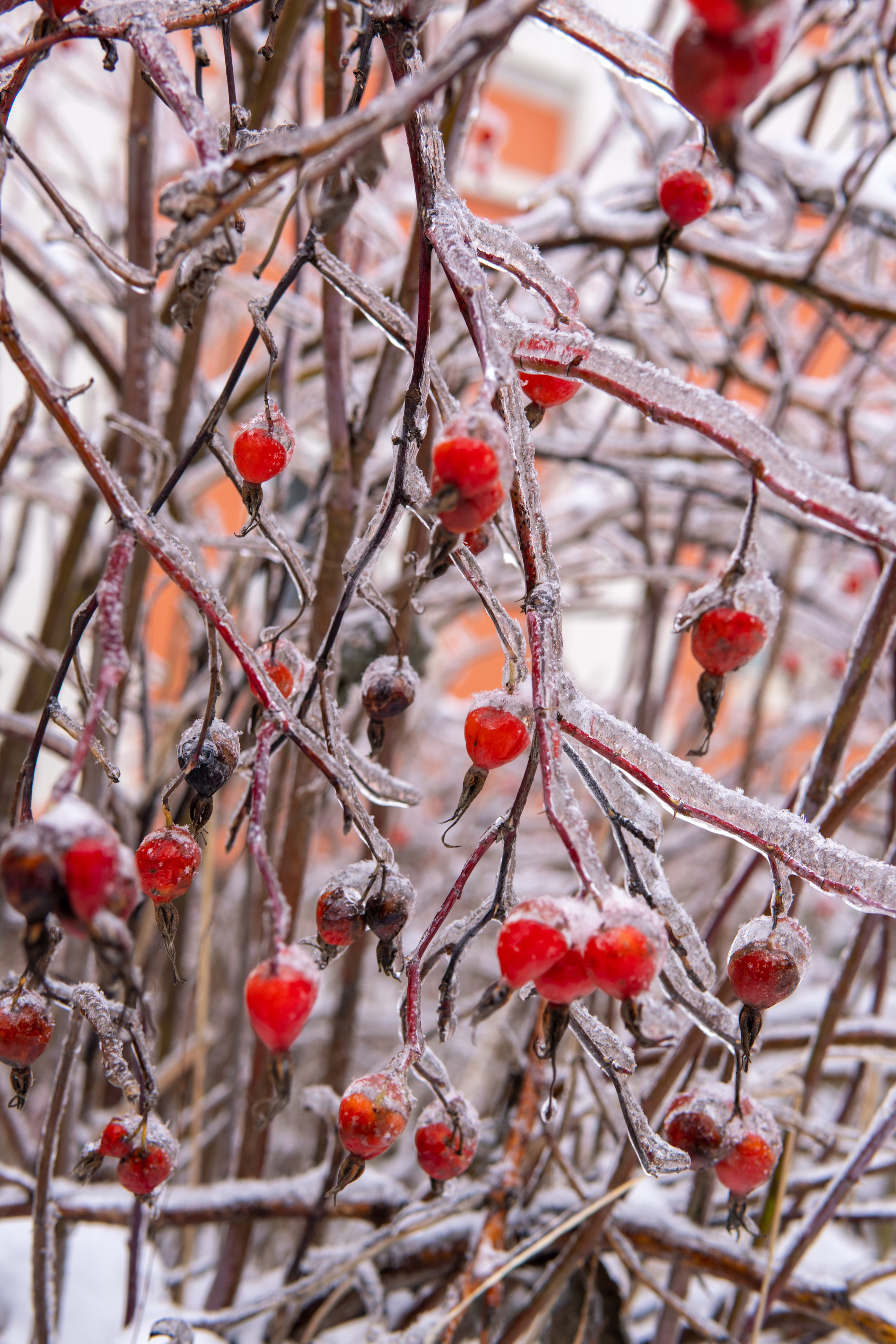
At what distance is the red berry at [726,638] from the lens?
0.31m

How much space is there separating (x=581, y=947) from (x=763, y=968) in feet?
0.31

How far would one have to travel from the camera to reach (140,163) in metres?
0.72

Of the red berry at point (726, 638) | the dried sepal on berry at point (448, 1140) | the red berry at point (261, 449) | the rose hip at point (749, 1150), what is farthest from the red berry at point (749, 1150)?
the red berry at point (261, 449)

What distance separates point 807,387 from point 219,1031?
1188mm

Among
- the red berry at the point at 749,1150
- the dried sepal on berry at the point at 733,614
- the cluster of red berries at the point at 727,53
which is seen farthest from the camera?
the red berry at the point at 749,1150

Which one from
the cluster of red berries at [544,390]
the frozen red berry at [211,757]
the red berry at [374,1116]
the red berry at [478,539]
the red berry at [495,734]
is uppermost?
the cluster of red berries at [544,390]

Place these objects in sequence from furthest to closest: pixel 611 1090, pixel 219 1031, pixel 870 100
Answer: pixel 219 1031 → pixel 870 100 → pixel 611 1090

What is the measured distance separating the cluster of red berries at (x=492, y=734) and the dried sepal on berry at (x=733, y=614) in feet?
0.21

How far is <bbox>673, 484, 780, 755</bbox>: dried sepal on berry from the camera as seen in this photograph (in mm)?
308

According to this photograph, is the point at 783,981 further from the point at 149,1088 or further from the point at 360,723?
the point at 360,723

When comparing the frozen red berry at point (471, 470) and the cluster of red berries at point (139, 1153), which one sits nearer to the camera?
the frozen red berry at point (471, 470)

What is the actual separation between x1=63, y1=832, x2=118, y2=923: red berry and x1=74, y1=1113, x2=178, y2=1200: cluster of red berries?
0.64ft

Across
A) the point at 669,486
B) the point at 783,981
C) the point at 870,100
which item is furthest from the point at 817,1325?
the point at 870,100

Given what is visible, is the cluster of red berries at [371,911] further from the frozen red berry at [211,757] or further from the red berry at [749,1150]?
the red berry at [749,1150]
